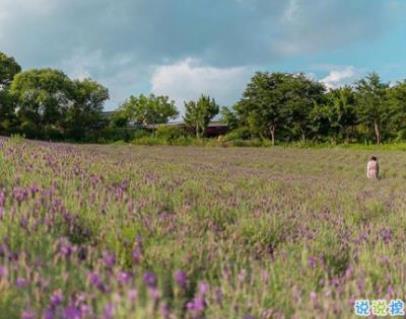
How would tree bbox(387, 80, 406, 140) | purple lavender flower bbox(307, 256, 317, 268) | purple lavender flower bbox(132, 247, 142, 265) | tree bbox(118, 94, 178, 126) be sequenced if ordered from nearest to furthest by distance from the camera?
purple lavender flower bbox(132, 247, 142, 265) < purple lavender flower bbox(307, 256, 317, 268) < tree bbox(387, 80, 406, 140) < tree bbox(118, 94, 178, 126)

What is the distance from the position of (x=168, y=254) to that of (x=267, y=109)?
56.4m

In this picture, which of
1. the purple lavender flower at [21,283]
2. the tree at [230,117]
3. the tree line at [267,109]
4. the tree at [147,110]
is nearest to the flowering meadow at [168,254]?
the purple lavender flower at [21,283]

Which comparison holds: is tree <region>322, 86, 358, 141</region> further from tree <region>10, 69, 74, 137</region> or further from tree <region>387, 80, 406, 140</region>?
tree <region>10, 69, 74, 137</region>

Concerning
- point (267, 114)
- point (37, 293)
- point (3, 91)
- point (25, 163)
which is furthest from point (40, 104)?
point (37, 293)

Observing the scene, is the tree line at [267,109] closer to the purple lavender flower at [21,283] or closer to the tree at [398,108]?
the tree at [398,108]

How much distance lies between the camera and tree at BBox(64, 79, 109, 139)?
57656mm

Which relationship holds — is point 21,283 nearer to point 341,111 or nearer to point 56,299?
point 56,299

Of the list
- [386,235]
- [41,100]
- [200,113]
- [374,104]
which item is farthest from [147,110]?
[386,235]

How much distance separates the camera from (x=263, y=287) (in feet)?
7.72

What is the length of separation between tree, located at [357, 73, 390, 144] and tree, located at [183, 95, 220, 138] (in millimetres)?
17474

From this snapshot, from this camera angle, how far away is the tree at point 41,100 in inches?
2169

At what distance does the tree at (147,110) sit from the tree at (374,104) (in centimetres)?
2907

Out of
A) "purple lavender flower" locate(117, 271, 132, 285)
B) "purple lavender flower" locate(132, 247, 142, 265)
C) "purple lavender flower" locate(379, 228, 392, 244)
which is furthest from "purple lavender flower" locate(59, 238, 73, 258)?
"purple lavender flower" locate(379, 228, 392, 244)

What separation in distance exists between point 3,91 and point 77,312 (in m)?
59.2
